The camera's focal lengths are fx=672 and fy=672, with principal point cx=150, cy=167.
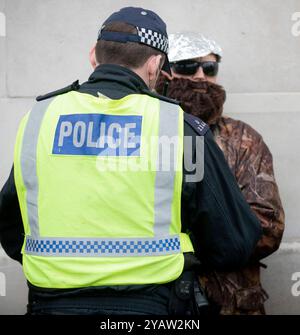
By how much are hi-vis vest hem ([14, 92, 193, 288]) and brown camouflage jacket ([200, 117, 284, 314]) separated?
3.63 feet

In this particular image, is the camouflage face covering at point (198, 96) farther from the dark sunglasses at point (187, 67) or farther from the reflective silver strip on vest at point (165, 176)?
the reflective silver strip on vest at point (165, 176)

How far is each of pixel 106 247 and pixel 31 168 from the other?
0.39 meters

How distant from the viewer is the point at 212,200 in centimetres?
241

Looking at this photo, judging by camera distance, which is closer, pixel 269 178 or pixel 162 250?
pixel 162 250

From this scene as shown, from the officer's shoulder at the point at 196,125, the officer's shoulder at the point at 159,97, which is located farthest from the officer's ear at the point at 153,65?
the officer's shoulder at the point at 196,125

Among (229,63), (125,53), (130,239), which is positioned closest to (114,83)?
(125,53)

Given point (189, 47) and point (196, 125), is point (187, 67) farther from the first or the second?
Result: point (196, 125)

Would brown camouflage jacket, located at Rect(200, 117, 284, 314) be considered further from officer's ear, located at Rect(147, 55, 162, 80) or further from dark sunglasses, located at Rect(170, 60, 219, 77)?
officer's ear, located at Rect(147, 55, 162, 80)

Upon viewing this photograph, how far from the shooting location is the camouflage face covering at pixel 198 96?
364 cm

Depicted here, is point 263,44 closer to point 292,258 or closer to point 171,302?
point 292,258

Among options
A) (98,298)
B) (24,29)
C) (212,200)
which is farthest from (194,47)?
(98,298)

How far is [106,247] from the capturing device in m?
2.31

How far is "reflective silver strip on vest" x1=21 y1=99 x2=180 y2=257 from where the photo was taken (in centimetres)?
232
